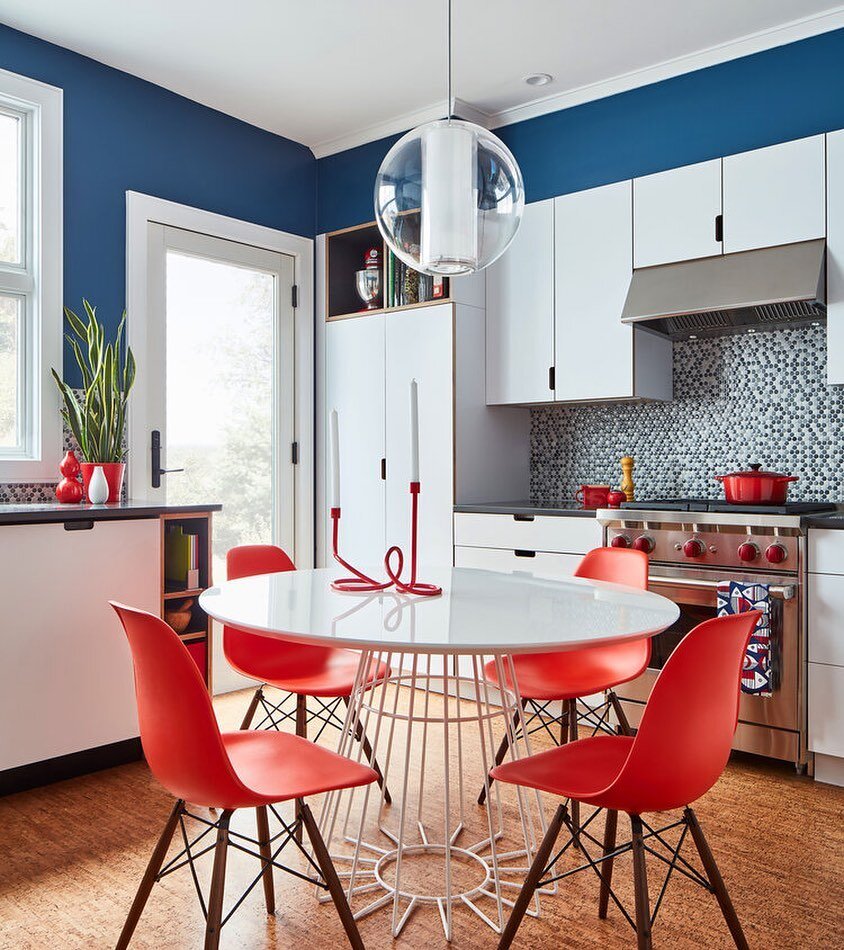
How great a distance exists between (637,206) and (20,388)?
2.62 m

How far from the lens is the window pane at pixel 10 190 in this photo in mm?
3400

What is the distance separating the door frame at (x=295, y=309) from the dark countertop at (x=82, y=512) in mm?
668

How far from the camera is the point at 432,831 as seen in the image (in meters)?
2.50

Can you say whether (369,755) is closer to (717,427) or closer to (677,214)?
(717,427)

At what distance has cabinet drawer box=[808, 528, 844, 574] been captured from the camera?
2.84m

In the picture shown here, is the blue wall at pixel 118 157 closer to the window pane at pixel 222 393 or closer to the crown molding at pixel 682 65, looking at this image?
the window pane at pixel 222 393

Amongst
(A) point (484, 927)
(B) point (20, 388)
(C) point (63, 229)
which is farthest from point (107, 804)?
(C) point (63, 229)

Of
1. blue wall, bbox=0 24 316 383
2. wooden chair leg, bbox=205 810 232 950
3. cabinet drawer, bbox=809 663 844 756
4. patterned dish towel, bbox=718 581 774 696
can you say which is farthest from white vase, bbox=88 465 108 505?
cabinet drawer, bbox=809 663 844 756

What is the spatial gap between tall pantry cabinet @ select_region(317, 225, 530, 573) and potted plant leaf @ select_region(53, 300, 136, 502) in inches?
36.6

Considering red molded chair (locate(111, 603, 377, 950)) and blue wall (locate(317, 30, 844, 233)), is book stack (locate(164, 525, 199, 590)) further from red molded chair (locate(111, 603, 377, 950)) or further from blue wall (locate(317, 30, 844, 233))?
blue wall (locate(317, 30, 844, 233))

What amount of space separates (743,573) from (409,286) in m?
2.08

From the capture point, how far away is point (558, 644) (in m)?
1.51

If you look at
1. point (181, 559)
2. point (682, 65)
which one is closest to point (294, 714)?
point (181, 559)

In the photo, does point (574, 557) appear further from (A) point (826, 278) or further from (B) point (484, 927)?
(B) point (484, 927)
